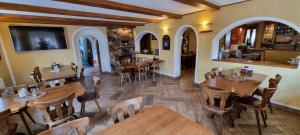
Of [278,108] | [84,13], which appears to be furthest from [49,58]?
[278,108]

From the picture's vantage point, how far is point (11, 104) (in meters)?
2.04

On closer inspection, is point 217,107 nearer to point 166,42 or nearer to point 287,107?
point 287,107

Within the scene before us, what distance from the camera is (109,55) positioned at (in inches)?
277

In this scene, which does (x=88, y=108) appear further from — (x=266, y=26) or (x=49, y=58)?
(x=266, y=26)

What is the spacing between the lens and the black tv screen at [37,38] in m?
4.76

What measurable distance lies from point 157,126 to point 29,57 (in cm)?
608

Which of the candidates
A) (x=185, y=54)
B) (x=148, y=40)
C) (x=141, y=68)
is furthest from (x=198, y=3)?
(x=148, y=40)

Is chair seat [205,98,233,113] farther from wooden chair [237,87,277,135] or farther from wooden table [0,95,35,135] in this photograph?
wooden table [0,95,35,135]

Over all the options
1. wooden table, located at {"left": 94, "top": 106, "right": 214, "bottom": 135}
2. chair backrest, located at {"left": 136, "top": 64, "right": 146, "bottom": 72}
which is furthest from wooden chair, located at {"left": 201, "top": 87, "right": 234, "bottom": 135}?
chair backrest, located at {"left": 136, "top": 64, "right": 146, "bottom": 72}

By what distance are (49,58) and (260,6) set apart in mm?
7168

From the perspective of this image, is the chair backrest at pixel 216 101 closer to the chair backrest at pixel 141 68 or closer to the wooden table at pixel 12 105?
the wooden table at pixel 12 105

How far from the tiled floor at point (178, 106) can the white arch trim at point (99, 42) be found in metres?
1.98

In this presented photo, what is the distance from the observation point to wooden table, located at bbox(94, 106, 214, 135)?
121 centimetres

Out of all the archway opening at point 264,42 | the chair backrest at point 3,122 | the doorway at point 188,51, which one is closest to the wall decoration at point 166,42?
the doorway at point 188,51
